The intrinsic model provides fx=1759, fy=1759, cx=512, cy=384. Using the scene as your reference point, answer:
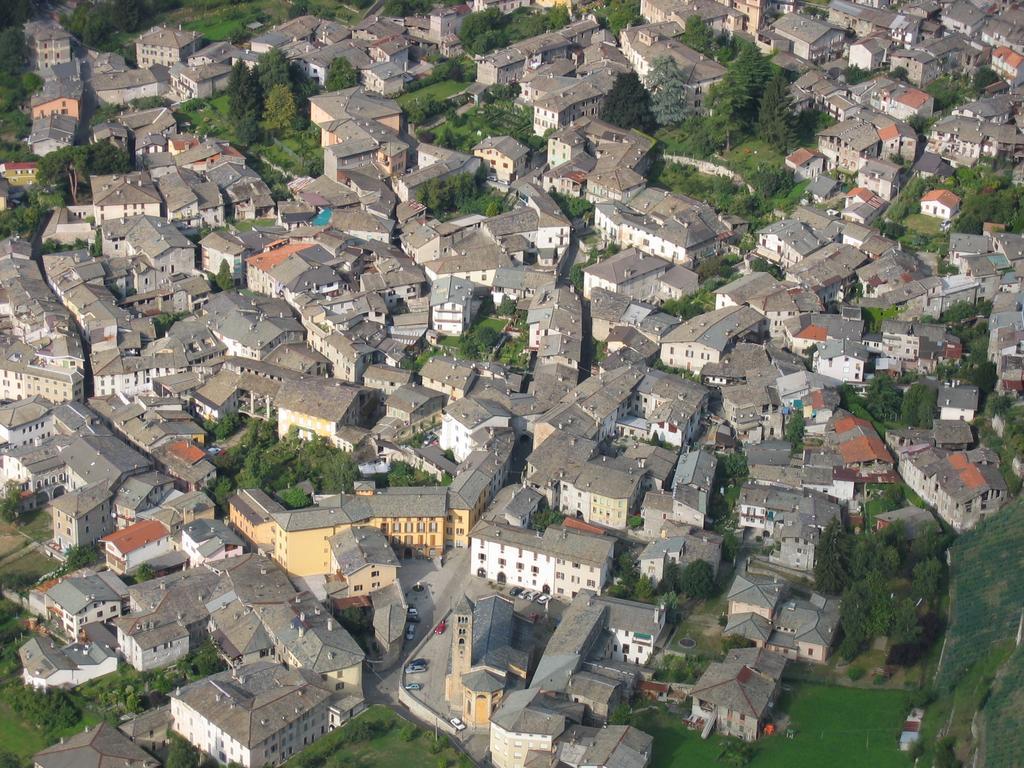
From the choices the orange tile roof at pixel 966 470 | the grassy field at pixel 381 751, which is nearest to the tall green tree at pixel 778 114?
the orange tile roof at pixel 966 470

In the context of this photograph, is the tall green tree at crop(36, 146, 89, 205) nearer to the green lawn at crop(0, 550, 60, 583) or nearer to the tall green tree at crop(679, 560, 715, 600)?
the green lawn at crop(0, 550, 60, 583)

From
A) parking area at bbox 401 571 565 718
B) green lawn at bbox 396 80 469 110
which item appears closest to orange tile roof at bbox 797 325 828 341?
parking area at bbox 401 571 565 718

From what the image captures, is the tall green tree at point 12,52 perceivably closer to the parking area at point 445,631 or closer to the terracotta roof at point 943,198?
the parking area at point 445,631

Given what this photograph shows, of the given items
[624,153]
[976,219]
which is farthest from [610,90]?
[976,219]

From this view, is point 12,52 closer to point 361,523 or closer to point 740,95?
point 740,95

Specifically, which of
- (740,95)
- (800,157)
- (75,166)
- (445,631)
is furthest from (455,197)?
(445,631)
